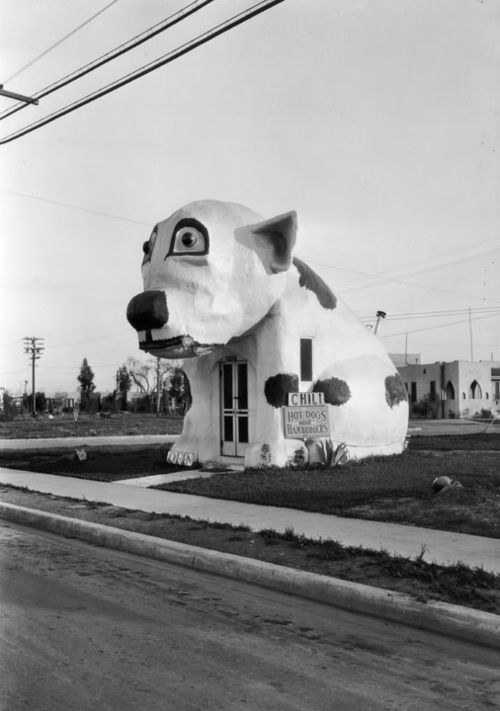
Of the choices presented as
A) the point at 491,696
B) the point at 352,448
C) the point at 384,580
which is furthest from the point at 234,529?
the point at 352,448

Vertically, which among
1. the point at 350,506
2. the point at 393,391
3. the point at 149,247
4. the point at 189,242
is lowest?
the point at 350,506

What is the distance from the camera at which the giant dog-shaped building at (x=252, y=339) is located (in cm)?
1238

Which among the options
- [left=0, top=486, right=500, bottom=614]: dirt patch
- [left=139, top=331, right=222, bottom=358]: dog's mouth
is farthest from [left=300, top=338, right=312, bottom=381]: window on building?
[left=0, top=486, right=500, bottom=614]: dirt patch

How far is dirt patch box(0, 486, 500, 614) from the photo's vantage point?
5781 millimetres

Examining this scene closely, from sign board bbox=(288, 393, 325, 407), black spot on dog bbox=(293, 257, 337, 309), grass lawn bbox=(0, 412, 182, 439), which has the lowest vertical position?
grass lawn bbox=(0, 412, 182, 439)

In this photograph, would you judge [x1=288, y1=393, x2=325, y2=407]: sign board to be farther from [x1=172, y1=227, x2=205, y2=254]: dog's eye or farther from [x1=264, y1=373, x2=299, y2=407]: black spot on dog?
[x1=172, y1=227, x2=205, y2=254]: dog's eye

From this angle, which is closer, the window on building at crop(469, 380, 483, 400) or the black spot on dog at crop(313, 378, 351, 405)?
the black spot on dog at crop(313, 378, 351, 405)

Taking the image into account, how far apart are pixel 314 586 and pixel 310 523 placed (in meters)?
2.61

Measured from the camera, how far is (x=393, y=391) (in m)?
15.2

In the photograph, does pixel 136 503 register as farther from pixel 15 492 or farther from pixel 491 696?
pixel 491 696

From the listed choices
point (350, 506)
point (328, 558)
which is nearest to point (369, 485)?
point (350, 506)

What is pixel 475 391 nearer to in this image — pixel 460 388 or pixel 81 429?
pixel 460 388

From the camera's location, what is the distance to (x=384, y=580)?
6.17 meters

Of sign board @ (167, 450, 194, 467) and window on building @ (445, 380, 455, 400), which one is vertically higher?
window on building @ (445, 380, 455, 400)
